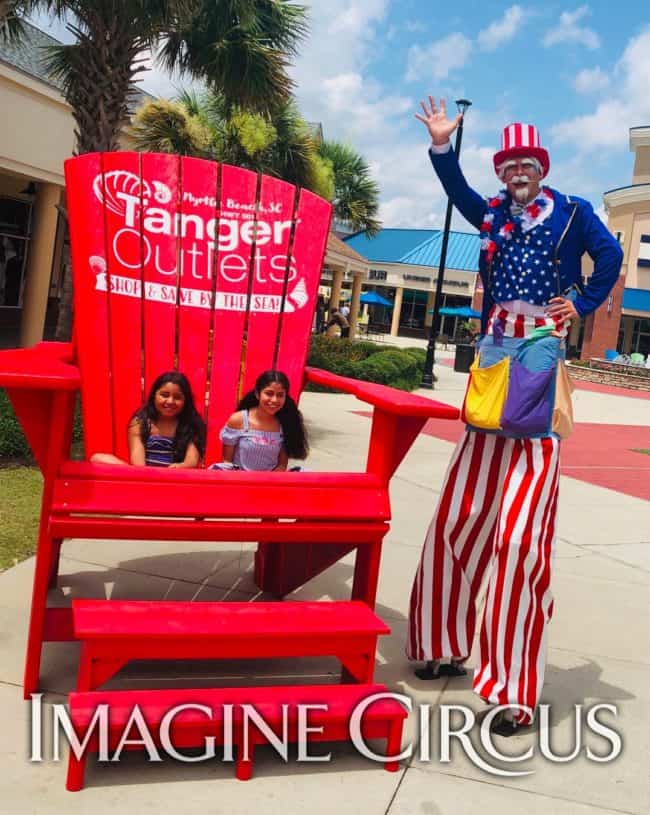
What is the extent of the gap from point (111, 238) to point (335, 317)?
72.1 feet

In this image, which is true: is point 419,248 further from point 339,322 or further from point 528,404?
point 528,404

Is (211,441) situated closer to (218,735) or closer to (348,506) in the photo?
(348,506)

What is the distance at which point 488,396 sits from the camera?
112 inches

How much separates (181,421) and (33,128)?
34.0 ft

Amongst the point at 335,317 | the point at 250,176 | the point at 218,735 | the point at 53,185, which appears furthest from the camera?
the point at 335,317

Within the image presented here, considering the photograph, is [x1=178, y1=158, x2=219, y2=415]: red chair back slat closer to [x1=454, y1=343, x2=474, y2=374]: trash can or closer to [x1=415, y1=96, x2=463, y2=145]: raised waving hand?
[x1=415, y1=96, x2=463, y2=145]: raised waving hand

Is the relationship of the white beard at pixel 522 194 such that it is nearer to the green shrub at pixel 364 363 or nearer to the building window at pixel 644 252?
the green shrub at pixel 364 363

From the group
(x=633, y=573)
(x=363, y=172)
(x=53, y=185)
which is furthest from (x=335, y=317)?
(x=633, y=573)

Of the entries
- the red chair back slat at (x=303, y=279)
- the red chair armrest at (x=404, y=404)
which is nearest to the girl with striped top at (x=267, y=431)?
the red chair armrest at (x=404, y=404)

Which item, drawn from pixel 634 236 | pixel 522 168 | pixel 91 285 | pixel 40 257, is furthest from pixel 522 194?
pixel 634 236

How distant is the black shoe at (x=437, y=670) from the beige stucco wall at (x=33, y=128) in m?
10.6

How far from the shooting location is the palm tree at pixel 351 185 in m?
29.4

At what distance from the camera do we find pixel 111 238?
383cm

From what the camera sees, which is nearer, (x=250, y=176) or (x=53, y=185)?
(x=250, y=176)
